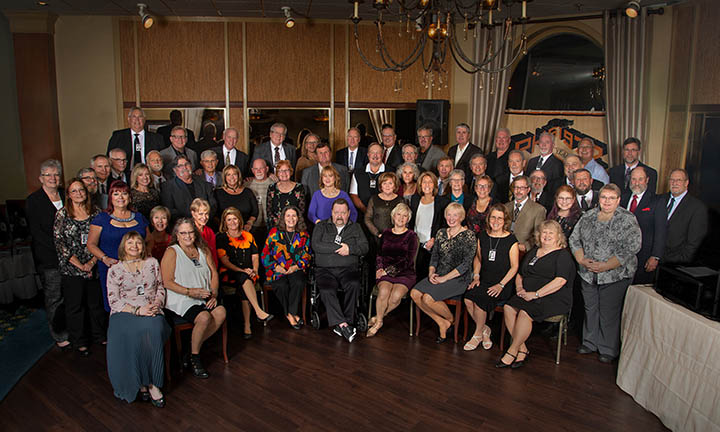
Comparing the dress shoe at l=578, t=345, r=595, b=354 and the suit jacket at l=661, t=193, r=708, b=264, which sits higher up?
the suit jacket at l=661, t=193, r=708, b=264

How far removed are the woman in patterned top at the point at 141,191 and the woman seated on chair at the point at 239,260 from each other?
0.71 meters

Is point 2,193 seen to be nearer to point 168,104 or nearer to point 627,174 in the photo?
point 168,104

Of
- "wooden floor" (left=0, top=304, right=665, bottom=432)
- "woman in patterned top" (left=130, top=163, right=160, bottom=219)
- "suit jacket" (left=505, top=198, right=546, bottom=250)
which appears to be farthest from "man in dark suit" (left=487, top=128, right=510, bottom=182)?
"woman in patterned top" (left=130, top=163, right=160, bottom=219)

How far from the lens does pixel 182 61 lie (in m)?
7.60

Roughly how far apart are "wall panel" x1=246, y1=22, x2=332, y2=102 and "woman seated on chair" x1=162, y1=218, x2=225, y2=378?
4.18 metres

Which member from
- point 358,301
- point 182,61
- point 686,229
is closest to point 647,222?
point 686,229

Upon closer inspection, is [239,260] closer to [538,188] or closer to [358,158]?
[358,158]

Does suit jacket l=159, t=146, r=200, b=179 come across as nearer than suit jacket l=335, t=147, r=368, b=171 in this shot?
Yes

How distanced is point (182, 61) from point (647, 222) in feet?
21.2

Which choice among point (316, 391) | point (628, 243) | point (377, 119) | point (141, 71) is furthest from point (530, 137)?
point (141, 71)

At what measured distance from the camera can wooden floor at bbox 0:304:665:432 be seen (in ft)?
11.3

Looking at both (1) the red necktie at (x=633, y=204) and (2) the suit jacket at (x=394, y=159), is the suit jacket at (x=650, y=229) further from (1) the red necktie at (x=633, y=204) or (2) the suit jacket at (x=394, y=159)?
(2) the suit jacket at (x=394, y=159)

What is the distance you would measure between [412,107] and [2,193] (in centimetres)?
615

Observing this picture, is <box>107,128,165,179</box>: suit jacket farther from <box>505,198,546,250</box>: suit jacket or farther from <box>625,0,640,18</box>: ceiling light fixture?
<box>625,0,640,18</box>: ceiling light fixture
